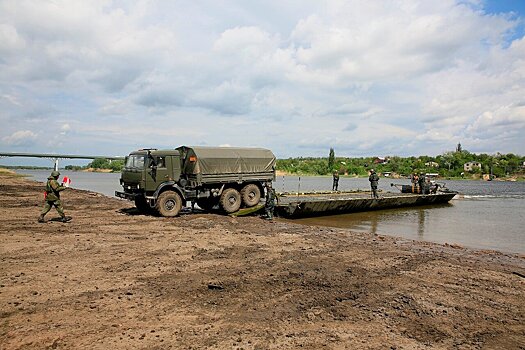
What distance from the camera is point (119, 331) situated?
432 centimetres

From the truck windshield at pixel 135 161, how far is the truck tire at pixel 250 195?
14.1 feet

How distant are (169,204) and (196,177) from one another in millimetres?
1419

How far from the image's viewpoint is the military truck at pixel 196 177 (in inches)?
543

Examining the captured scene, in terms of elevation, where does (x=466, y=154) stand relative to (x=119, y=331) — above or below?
above

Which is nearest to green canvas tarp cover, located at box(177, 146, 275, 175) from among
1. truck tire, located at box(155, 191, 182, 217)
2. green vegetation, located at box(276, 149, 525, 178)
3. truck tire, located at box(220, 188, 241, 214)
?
truck tire, located at box(220, 188, 241, 214)

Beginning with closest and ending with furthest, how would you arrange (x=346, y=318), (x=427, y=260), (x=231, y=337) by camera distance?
(x=231, y=337) < (x=346, y=318) < (x=427, y=260)

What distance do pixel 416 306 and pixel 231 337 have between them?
2858mm

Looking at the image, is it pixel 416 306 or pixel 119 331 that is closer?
pixel 119 331

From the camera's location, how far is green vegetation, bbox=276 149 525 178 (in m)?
98.7

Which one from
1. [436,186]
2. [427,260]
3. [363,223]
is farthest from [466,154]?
[427,260]

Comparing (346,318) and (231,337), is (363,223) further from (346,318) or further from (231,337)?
(231,337)

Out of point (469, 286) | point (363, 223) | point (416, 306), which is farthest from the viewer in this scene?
point (363, 223)

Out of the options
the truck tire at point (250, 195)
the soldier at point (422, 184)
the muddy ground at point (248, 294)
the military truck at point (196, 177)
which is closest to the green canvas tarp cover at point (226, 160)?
the military truck at point (196, 177)

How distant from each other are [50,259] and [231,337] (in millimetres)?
5085
